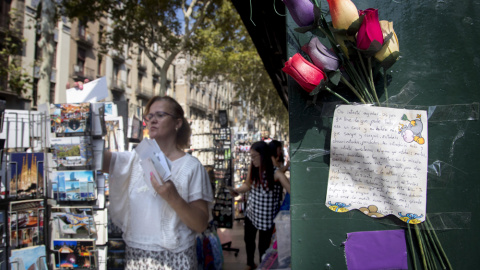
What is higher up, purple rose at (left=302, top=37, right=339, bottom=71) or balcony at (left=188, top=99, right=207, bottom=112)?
balcony at (left=188, top=99, right=207, bottom=112)

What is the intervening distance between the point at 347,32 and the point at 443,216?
2.37ft

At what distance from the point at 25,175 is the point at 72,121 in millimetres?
428

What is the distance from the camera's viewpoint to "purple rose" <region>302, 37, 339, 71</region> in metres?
1.04

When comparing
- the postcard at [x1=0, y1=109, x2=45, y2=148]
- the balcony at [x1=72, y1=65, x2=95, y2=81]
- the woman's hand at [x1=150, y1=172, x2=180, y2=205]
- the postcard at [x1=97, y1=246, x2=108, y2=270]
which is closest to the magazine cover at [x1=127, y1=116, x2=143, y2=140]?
the postcard at [x1=0, y1=109, x2=45, y2=148]

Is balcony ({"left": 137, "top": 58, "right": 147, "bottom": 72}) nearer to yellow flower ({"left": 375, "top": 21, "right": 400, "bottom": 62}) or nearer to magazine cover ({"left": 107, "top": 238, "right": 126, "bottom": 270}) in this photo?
magazine cover ({"left": 107, "top": 238, "right": 126, "bottom": 270})

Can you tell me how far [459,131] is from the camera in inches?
43.5

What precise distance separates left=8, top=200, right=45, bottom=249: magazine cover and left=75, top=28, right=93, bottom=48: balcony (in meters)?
21.7

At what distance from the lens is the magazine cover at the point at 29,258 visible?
5.58ft

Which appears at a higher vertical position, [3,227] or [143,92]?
[143,92]

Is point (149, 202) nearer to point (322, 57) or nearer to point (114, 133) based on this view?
point (114, 133)

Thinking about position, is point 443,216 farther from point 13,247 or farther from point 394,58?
point 13,247

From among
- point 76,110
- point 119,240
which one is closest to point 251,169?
point 119,240

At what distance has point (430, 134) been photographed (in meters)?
1.10

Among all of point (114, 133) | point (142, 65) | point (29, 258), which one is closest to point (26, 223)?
point (29, 258)
